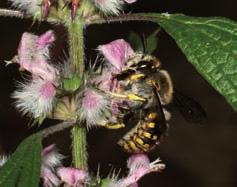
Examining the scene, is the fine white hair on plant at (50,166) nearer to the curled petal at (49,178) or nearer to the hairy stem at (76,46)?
the curled petal at (49,178)

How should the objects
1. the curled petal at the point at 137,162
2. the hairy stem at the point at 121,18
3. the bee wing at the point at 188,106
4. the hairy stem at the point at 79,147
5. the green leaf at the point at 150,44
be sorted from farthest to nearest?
1. the bee wing at the point at 188,106
2. the green leaf at the point at 150,44
3. the curled petal at the point at 137,162
4. the hairy stem at the point at 79,147
5. the hairy stem at the point at 121,18

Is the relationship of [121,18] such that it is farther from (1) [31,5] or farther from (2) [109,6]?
(1) [31,5]

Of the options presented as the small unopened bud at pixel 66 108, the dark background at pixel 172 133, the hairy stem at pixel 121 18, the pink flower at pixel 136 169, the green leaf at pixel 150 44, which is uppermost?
the hairy stem at pixel 121 18

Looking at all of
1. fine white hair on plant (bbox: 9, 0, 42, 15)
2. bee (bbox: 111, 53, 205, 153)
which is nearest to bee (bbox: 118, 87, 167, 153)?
bee (bbox: 111, 53, 205, 153)

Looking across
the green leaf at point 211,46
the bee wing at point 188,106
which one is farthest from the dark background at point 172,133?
the green leaf at point 211,46

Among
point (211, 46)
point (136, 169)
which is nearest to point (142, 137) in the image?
point (136, 169)

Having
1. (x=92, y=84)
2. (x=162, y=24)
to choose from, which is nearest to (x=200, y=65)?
(x=162, y=24)
